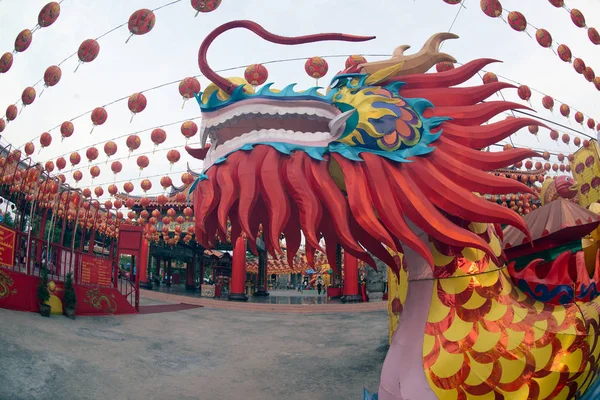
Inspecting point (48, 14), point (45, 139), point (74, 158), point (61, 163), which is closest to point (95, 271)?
point (45, 139)

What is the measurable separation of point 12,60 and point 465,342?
24.0 ft

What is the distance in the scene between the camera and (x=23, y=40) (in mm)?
6020

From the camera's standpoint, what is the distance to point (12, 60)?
248 inches

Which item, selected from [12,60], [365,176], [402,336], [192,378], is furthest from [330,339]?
[12,60]

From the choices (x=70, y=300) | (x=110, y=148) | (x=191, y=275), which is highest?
(x=110, y=148)

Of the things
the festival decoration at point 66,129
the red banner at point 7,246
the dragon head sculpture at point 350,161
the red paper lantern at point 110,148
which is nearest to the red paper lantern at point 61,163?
the red paper lantern at point 110,148

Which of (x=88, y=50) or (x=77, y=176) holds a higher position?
(x=88, y=50)

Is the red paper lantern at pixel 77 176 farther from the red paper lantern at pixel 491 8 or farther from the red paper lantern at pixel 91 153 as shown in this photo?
the red paper lantern at pixel 491 8

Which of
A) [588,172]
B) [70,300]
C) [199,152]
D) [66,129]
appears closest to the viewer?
[199,152]

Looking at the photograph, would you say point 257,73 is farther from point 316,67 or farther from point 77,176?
point 77,176

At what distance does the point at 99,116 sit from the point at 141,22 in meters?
3.48

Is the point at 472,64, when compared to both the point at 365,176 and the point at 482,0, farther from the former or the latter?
the point at 482,0

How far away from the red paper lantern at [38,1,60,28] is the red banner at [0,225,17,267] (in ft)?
10.5

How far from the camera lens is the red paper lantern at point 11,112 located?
807 cm
